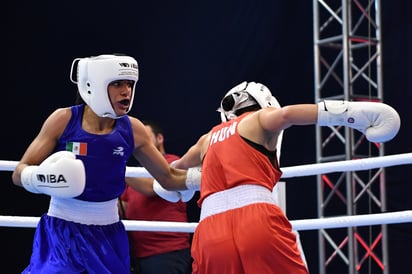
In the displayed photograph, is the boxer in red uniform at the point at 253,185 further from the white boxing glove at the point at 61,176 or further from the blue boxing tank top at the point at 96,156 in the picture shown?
the white boxing glove at the point at 61,176

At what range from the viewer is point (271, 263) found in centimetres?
287

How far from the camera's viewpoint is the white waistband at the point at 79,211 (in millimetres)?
3104

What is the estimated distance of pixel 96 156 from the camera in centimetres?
313

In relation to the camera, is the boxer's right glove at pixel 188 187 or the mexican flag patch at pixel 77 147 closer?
the mexican flag patch at pixel 77 147

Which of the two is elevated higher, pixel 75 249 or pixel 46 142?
pixel 46 142

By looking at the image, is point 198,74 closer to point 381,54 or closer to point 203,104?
point 203,104

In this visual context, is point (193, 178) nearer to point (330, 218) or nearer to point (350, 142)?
point (330, 218)

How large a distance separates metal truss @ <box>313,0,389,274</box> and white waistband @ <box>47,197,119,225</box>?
234 cm

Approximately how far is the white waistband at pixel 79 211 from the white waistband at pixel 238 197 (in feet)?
1.43

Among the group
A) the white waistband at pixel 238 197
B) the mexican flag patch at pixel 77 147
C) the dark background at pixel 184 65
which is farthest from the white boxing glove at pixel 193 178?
the dark background at pixel 184 65

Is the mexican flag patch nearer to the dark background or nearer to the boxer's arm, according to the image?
the boxer's arm

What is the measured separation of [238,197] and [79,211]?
62 cm

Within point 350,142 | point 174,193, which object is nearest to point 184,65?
point 350,142

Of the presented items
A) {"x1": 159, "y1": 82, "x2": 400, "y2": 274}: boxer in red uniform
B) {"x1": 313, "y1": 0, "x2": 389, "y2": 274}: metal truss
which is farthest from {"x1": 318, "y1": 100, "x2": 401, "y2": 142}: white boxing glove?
{"x1": 313, "y1": 0, "x2": 389, "y2": 274}: metal truss
